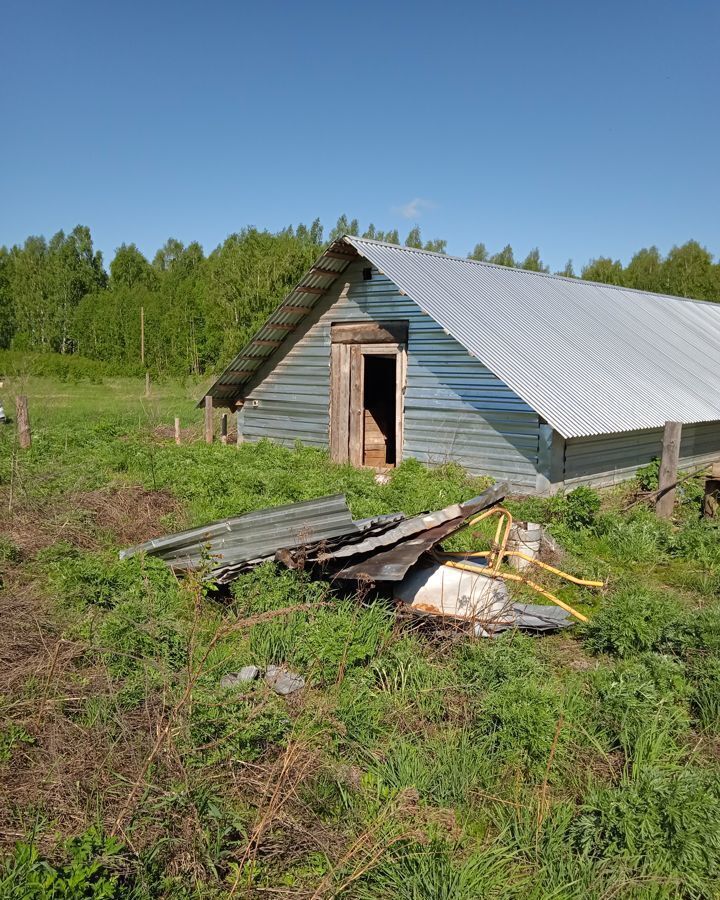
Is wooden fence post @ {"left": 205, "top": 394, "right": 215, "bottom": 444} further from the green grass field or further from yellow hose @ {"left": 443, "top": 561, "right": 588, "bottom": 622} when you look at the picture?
yellow hose @ {"left": 443, "top": 561, "right": 588, "bottom": 622}

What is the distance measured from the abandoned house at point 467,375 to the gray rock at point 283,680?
7087 mm

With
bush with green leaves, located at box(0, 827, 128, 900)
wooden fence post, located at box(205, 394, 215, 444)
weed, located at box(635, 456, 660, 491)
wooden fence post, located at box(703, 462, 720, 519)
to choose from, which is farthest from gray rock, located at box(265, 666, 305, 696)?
wooden fence post, located at box(205, 394, 215, 444)

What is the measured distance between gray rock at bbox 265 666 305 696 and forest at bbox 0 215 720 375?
31201 millimetres

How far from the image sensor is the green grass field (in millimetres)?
3615

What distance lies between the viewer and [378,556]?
6777 mm

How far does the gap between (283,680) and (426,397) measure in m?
9.01

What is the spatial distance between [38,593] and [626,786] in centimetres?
512

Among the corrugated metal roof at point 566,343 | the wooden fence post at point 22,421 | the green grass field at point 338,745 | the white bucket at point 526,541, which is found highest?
the corrugated metal roof at point 566,343

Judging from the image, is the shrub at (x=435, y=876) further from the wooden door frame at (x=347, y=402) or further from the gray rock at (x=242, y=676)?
the wooden door frame at (x=347, y=402)

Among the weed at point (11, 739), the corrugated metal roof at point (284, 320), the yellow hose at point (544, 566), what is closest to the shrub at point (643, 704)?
the yellow hose at point (544, 566)

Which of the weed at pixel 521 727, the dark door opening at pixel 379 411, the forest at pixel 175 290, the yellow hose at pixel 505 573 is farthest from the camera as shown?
the forest at pixel 175 290

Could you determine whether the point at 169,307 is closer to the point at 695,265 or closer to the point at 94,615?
the point at 695,265

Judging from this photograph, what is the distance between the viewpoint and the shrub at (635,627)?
6.11m

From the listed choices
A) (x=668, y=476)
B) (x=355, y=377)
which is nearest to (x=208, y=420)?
(x=355, y=377)
